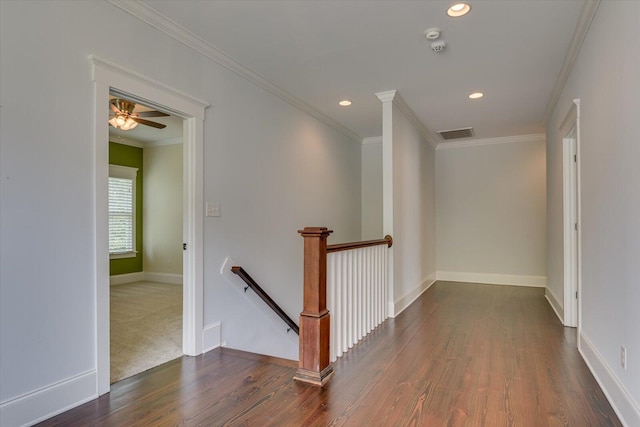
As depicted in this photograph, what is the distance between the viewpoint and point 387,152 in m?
4.20

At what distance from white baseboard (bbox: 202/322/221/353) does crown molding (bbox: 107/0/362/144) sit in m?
2.31

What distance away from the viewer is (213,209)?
3.17 meters

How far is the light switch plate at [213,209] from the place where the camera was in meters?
3.13

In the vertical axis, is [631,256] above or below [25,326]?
above

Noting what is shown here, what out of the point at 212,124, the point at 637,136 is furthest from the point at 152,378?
the point at 637,136

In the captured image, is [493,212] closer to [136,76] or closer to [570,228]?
[570,228]

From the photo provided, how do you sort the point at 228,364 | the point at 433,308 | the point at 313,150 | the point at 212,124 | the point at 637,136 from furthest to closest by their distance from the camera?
the point at 313,150, the point at 433,308, the point at 212,124, the point at 228,364, the point at 637,136

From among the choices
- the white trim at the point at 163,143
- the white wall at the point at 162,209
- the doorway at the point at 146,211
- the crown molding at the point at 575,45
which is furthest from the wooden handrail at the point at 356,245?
the white trim at the point at 163,143

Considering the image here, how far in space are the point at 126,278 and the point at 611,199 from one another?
7.12 metres

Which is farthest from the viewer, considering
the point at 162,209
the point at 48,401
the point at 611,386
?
the point at 162,209

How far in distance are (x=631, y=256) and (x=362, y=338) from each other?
2130 millimetres

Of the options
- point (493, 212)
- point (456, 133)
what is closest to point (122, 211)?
point (456, 133)

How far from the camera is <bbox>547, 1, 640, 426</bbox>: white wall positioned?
1.86 metres

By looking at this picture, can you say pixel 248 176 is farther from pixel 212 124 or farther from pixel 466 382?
pixel 466 382
